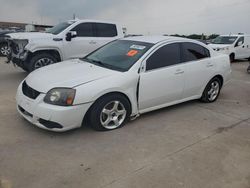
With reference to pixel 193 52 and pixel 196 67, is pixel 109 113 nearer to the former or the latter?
pixel 196 67

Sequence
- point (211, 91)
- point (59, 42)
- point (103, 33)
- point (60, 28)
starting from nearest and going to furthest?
point (211, 91) < point (59, 42) < point (60, 28) < point (103, 33)

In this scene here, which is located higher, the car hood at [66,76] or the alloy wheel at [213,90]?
the car hood at [66,76]

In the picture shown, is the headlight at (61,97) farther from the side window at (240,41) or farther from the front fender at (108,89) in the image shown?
the side window at (240,41)

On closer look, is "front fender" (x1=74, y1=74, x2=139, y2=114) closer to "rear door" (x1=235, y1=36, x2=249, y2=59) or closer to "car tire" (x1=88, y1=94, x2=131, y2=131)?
"car tire" (x1=88, y1=94, x2=131, y2=131)

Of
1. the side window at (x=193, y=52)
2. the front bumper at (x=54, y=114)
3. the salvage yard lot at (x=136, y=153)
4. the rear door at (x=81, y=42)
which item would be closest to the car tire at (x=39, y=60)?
the rear door at (x=81, y=42)

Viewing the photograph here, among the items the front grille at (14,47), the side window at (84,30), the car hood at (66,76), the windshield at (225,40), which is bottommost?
the car hood at (66,76)

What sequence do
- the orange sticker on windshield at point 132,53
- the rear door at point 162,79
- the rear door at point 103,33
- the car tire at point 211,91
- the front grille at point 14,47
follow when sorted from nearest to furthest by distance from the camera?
1. the rear door at point 162,79
2. the orange sticker on windshield at point 132,53
3. the car tire at point 211,91
4. the front grille at point 14,47
5. the rear door at point 103,33

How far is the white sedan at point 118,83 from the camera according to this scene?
3.41m

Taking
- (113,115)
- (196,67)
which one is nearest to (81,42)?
(196,67)

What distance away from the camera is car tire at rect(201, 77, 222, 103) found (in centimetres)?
523

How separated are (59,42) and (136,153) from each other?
5108mm

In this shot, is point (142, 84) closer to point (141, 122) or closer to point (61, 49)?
point (141, 122)

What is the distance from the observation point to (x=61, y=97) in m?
3.37

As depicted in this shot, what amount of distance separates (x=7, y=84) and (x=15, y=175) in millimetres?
4506
